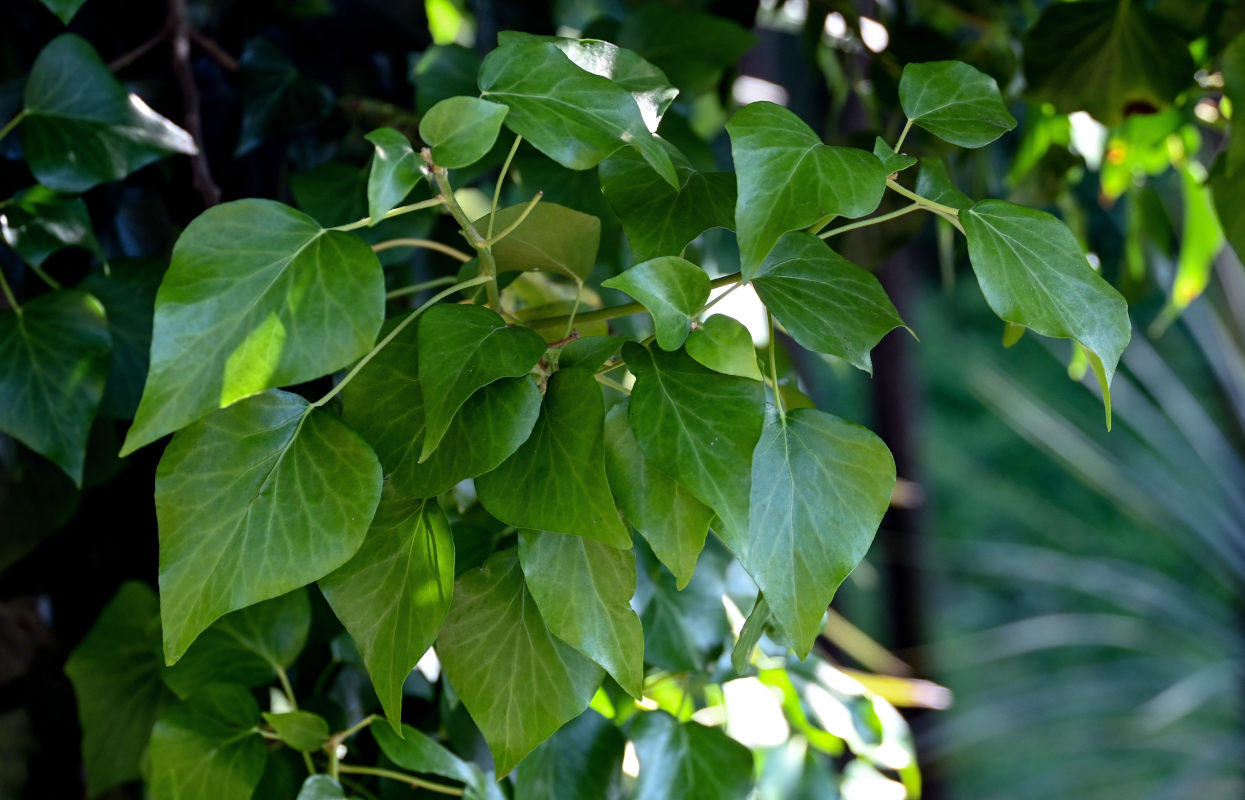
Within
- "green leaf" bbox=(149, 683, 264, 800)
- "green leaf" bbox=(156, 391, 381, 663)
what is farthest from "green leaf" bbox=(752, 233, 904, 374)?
"green leaf" bbox=(149, 683, 264, 800)

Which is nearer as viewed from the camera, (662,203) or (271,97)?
(662,203)

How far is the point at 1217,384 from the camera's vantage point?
4.65 ft

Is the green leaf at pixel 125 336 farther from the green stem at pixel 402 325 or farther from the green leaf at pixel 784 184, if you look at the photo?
the green leaf at pixel 784 184

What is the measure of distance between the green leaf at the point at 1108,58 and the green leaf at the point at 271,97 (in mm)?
316

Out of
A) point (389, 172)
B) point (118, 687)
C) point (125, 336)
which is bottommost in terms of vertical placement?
point (118, 687)

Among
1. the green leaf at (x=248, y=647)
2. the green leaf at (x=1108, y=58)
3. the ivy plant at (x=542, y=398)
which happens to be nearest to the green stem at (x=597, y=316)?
the ivy plant at (x=542, y=398)

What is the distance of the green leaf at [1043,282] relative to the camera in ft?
0.71

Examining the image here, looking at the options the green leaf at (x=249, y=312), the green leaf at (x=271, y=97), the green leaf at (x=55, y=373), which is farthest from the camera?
the green leaf at (x=271, y=97)

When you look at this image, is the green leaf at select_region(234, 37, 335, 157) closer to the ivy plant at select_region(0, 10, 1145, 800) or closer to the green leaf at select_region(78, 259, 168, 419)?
the green leaf at select_region(78, 259, 168, 419)

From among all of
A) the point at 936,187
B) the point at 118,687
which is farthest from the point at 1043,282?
the point at 118,687

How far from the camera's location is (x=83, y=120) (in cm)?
34

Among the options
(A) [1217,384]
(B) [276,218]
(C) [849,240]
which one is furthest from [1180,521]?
(B) [276,218]

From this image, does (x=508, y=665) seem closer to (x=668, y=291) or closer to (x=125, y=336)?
(x=668, y=291)

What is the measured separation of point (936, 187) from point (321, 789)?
0.78 ft
